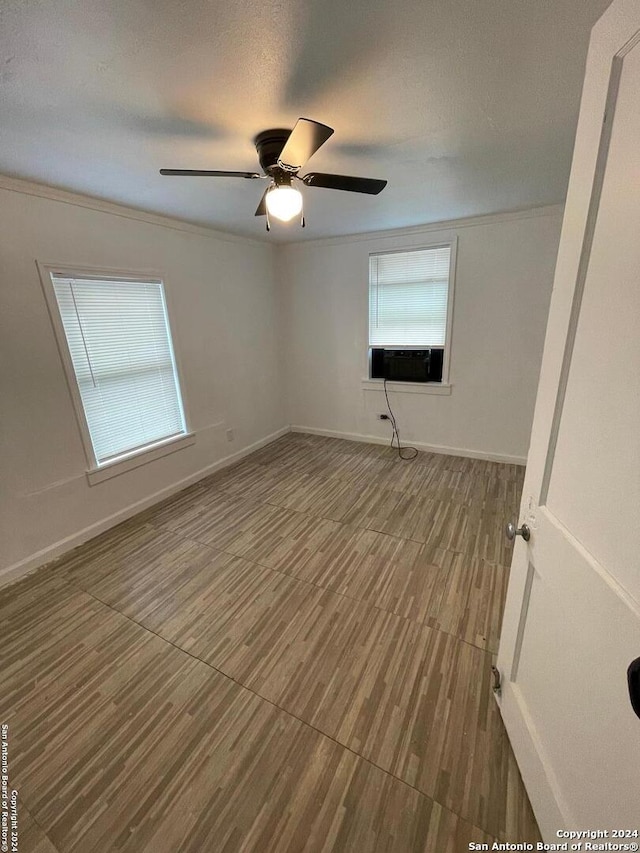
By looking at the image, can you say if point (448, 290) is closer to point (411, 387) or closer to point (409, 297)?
point (409, 297)

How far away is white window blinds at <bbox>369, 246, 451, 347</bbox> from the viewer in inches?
135

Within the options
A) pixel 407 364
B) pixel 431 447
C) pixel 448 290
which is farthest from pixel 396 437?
pixel 448 290

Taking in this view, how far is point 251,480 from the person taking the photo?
3.43m

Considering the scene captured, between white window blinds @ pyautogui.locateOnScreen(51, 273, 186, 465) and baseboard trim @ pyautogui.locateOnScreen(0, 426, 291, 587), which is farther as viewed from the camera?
white window blinds @ pyautogui.locateOnScreen(51, 273, 186, 465)

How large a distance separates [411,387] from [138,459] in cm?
289

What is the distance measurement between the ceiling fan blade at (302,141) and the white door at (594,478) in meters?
0.83

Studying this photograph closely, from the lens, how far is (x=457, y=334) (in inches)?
136

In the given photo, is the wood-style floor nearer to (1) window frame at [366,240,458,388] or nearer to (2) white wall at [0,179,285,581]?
(2) white wall at [0,179,285,581]

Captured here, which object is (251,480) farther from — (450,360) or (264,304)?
(450,360)

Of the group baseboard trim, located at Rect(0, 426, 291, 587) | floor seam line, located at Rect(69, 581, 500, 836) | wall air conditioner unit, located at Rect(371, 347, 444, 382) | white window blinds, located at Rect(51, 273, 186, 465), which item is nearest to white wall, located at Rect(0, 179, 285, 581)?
baseboard trim, located at Rect(0, 426, 291, 587)

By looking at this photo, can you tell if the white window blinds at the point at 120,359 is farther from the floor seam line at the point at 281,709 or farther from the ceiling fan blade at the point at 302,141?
the ceiling fan blade at the point at 302,141

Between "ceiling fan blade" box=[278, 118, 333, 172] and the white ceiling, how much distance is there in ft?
0.49

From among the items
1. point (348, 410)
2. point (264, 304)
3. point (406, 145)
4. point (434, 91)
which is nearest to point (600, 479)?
point (434, 91)

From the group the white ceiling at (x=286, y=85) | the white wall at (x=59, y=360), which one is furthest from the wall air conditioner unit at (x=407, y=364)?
the white ceiling at (x=286, y=85)
